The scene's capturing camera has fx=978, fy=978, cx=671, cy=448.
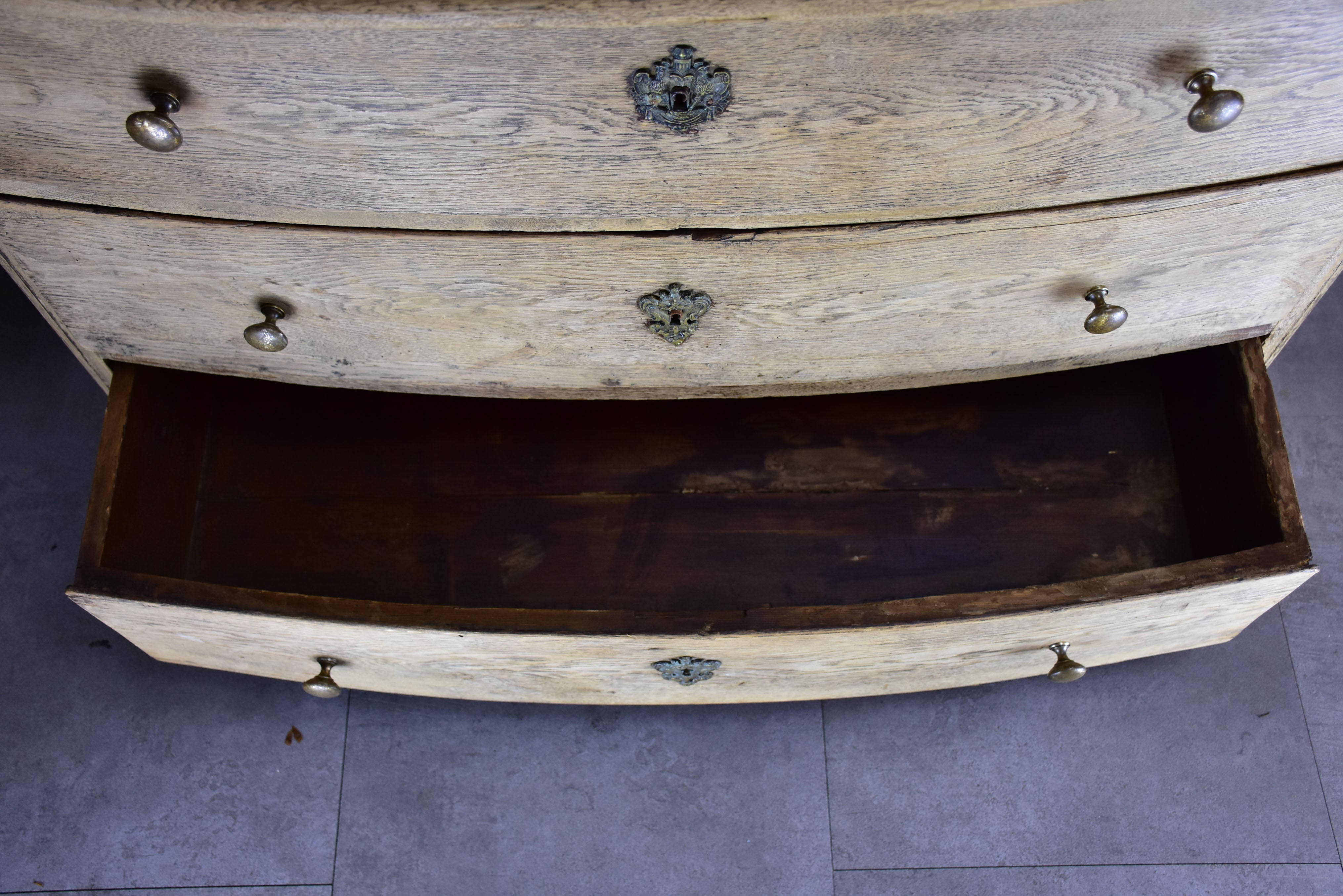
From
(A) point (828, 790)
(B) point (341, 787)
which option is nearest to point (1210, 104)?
(A) point (828, 790)

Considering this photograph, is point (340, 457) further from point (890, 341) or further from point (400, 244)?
point (890, 341)

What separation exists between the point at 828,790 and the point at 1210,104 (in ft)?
2.39

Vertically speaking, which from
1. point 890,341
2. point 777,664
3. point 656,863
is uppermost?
point 890,341

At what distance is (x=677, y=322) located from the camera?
71cm

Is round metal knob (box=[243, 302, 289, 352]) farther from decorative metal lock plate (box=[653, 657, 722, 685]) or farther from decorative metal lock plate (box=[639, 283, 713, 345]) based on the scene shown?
decorative metal lock plate (box=[653, 657, 722, 685])

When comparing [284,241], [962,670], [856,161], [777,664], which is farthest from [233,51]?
[962,670]

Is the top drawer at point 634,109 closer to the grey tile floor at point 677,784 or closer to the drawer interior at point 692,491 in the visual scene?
the drawer interior at point 692,491

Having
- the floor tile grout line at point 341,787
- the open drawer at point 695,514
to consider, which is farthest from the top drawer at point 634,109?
the floor tile grout line at point 341,787

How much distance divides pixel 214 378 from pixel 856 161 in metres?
0.70

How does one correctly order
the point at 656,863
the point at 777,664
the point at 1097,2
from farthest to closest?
the point at 656,863
the point at 777,664
the point at 1097,2

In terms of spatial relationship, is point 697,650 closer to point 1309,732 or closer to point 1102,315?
point 1102,315

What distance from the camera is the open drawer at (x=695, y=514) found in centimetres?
83

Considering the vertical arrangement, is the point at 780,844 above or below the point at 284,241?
below

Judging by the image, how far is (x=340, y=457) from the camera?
0.99m
